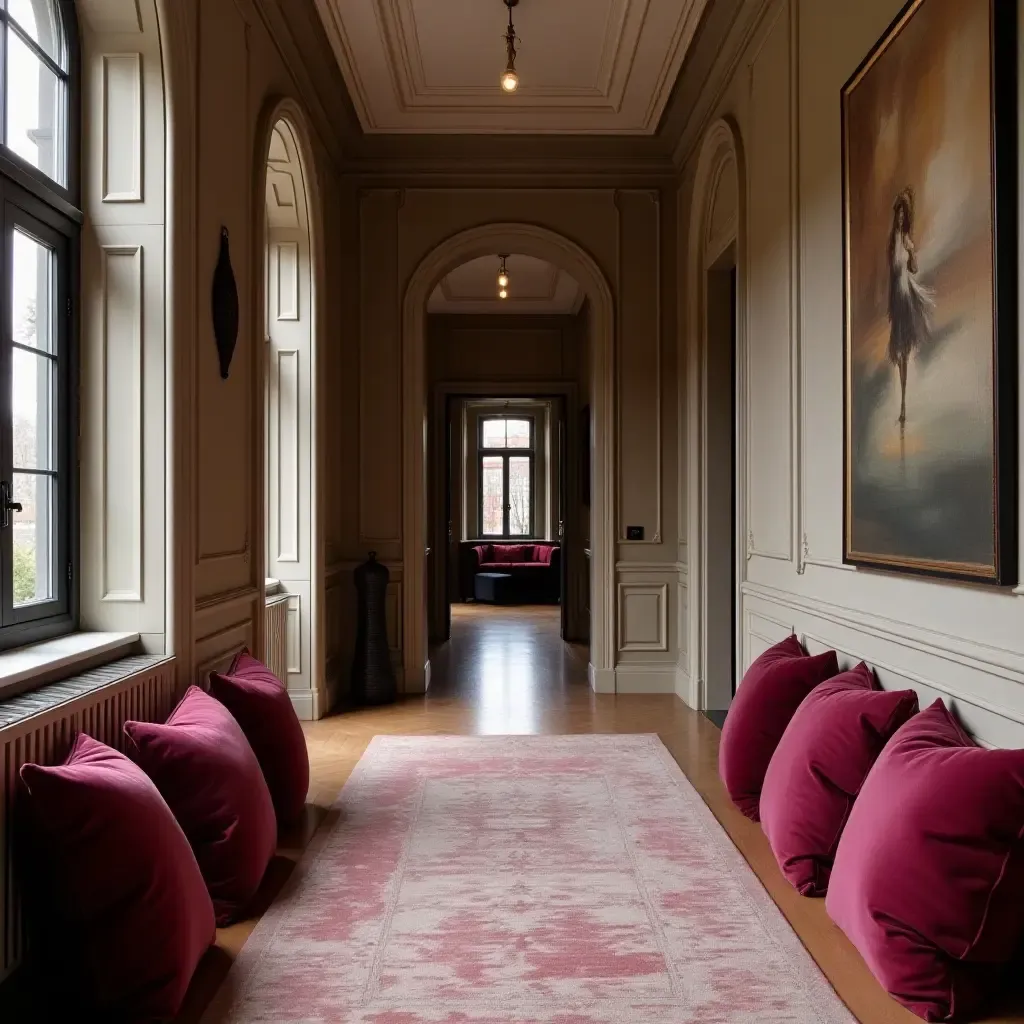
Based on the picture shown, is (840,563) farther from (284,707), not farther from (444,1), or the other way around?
(444,1)

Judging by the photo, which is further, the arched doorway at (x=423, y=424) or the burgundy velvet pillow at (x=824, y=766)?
the arched doorway at (x=423, y=424)

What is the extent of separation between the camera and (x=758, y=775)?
363 centimetres

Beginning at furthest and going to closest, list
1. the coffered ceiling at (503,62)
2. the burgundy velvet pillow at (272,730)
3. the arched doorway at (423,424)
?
the arched doorway at (423,424) → the coffered ceiling at (503,62) → the burgundy velvet pillow at (272,730)

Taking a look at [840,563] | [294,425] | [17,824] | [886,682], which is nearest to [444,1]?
[294,425]

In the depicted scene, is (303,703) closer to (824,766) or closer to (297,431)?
(297,431)

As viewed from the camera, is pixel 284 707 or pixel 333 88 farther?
pixel 333 88

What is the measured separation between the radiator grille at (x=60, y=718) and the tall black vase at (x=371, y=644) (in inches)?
114

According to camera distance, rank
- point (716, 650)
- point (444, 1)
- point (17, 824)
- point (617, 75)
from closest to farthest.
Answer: point (17, 824)
point (444, 1)
point (617, 75)
point (716, 650)

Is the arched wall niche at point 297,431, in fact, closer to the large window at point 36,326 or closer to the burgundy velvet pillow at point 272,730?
the burgundy velvet pillow at point 272,730

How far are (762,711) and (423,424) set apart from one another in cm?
353

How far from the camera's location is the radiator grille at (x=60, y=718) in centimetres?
212

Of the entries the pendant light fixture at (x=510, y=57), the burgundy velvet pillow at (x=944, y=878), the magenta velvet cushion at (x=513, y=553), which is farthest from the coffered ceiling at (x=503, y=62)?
the magenta velvet cushion at (x=513, y=553)

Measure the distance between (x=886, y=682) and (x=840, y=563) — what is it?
0.56m

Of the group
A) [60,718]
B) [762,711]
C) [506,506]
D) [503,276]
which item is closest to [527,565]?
[506,506]
